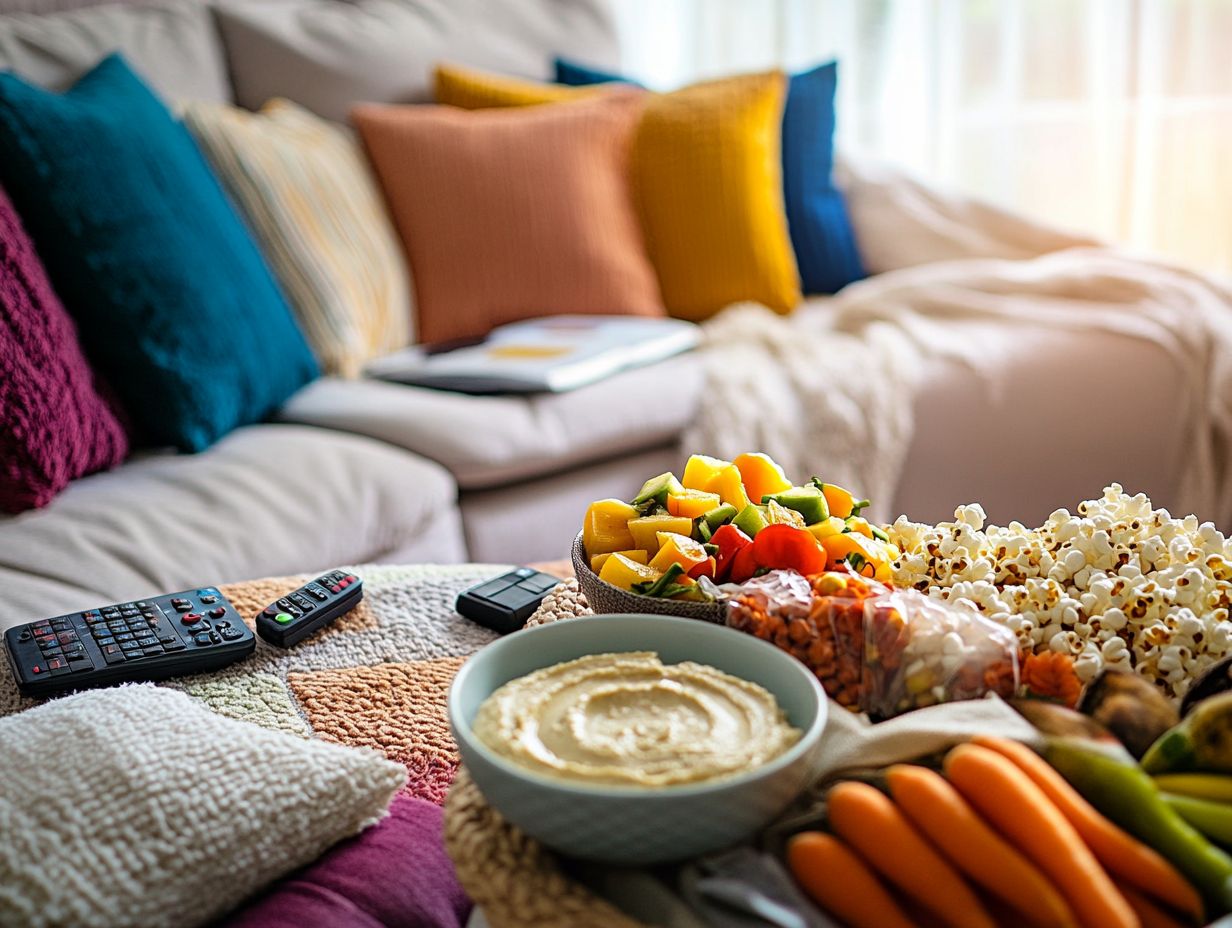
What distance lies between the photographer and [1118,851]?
0.54 metres

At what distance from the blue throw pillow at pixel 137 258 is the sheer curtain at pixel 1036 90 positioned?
4.90 feet

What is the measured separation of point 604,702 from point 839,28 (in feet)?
9.73

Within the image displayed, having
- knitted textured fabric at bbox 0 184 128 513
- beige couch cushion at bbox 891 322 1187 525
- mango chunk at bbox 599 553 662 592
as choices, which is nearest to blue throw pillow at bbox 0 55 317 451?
knitted textured fabric at bbox 0 184 128 513

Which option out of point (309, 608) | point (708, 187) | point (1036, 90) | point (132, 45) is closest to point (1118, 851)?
point (309, 608)

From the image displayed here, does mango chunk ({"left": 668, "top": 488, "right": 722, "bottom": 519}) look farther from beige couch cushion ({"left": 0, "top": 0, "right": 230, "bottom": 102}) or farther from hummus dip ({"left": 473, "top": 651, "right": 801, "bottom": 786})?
beige couch cushion ({"left": 0, "top": 0, "right": 230, "bottom": 102})

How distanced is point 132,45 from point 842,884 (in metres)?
1.89

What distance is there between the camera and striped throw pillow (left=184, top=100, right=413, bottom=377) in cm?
186

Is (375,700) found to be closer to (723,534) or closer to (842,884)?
(723,534)

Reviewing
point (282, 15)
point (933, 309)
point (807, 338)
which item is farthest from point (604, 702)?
point (282, 15)

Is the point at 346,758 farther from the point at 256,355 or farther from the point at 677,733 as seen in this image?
the point at 256,355

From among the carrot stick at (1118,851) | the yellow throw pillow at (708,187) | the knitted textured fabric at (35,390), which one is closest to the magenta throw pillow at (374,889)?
the carrot stick at (1118,851)

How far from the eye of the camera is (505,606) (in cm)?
95

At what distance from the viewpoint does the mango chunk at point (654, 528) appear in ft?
2.64

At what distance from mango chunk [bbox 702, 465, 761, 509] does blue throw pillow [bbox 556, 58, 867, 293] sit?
160 cm
